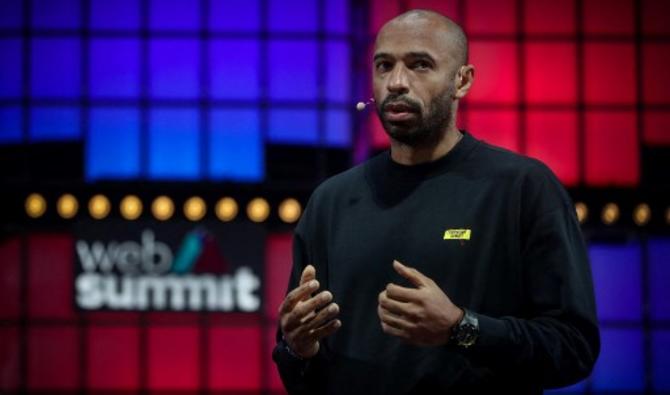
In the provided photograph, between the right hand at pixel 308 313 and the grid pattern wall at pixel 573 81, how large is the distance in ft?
35.4

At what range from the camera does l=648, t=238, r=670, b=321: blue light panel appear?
1348 centimetres

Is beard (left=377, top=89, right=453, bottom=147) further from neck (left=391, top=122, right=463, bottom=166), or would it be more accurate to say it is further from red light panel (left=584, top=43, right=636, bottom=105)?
red light panel (left=584, top=43, right=636, bottom=105)

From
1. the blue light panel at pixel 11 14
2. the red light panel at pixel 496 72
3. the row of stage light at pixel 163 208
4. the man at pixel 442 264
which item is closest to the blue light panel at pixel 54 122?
the row of stage light at pixel 163 208

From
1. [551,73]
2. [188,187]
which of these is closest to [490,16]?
[551,73]

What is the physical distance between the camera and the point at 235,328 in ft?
43.3

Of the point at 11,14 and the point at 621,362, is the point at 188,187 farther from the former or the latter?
the point at 621,362

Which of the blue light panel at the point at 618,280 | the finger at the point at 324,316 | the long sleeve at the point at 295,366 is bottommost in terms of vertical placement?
the blue light panel at the point at 618,280

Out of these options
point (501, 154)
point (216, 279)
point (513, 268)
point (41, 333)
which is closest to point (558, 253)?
point (513, 268)

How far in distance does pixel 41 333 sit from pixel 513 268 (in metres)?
10.7

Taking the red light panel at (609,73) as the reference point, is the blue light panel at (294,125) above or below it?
below

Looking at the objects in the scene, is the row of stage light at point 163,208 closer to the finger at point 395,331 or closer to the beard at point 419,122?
the beard at point 419,122

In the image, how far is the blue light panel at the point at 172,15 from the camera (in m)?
13.3

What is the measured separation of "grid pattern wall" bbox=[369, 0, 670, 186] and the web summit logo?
308cm

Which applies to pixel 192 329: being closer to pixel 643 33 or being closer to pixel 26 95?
pixel 26 95
